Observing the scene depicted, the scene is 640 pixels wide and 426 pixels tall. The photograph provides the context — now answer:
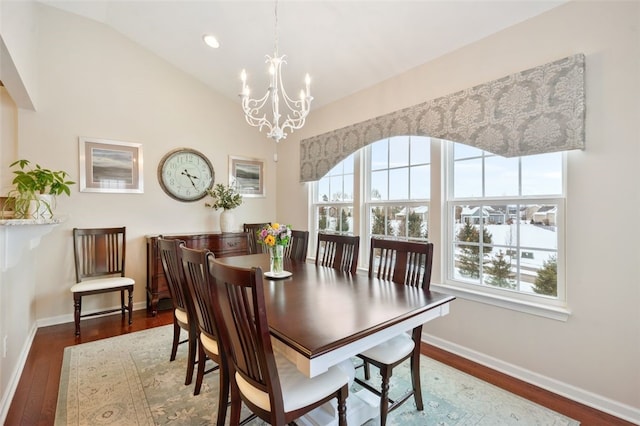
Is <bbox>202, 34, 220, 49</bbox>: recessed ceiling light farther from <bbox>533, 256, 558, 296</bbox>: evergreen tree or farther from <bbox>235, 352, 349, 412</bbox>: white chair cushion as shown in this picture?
<bbox>533, 256, 558, 296</bbox>: evergreen tree

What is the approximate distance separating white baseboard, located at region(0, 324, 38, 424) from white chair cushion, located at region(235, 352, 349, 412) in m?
1.63

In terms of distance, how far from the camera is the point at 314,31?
2.89 meters

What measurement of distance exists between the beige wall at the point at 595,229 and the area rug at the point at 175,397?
353 millimetres

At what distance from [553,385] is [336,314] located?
6.09ft

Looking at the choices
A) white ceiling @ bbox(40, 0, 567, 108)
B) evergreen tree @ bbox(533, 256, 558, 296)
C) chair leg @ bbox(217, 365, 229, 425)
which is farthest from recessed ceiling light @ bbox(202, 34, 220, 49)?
evergreen tree @ bbox(533, 256, 558, 296)

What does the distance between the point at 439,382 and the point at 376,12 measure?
2.96 meters

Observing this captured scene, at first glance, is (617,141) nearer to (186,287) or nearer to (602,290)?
(602,290)

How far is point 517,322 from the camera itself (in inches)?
91.1

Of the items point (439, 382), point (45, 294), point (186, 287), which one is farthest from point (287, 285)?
point (45, 294)

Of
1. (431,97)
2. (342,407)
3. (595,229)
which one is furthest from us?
(431,97)

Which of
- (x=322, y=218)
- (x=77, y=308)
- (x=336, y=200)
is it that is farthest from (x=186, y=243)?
(x=336, y=200)

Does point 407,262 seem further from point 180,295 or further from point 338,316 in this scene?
point 180,295

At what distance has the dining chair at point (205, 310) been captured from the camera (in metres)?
1.52

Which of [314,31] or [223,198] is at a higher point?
[314,31]
